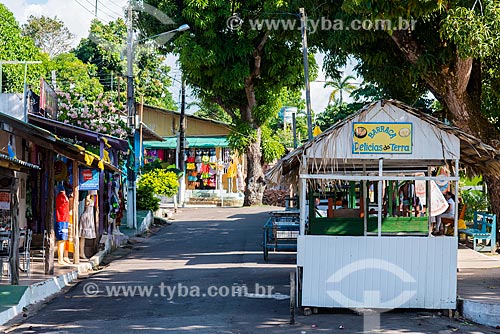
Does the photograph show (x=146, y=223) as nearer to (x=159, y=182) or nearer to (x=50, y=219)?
(x=159, y=182)

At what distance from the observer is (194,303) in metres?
13.1

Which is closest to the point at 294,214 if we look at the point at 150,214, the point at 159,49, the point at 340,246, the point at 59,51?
the point at 340,246

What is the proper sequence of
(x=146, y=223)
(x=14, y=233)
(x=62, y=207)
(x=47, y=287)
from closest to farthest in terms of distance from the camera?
1. (x=14, y=233)
2. (x=47, y=287)
3. (x=62, y=207)
4. (x=146, y=223)

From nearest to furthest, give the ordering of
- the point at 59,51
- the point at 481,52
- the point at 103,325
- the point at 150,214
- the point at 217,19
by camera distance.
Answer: the point at 103,325
the point at 481,52
the point at 150,214
the point at 217,19
the point at 59,51

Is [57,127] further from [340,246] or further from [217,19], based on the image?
[217,19]

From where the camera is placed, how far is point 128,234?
87.1 ft

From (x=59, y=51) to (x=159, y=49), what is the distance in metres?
25.5

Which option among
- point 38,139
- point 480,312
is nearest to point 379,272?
point 480,312

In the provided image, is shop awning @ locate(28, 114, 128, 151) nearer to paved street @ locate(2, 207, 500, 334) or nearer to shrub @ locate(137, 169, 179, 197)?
paved street @ locate(2, 207, 500, 334)

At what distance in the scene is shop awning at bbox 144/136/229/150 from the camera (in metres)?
47.4

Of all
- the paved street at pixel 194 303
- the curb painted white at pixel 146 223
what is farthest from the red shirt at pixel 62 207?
the curb painted white at pixel 146 223

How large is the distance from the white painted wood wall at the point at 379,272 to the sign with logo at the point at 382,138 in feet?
4.67

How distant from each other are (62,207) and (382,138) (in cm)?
867

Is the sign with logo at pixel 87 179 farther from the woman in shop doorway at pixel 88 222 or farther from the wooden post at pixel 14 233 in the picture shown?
the wooden post at pixel 14 233
